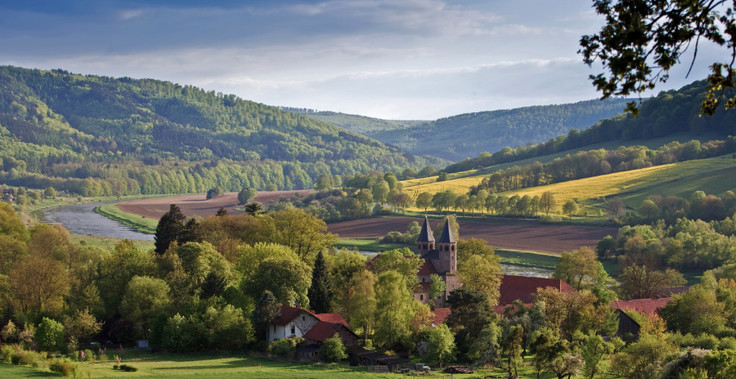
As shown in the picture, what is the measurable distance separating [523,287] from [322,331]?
80.0ft

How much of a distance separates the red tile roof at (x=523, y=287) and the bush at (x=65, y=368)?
1616 inches

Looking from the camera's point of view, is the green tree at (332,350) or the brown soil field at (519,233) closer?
the green tree at (332,350)

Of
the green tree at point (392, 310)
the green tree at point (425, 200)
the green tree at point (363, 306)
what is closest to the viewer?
the green tree at point (392, 310)

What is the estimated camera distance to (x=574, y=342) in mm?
62250

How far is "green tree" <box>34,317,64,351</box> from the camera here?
6309cm

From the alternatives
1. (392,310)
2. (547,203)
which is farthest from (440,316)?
(547,203)

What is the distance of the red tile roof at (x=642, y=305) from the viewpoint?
73.0 m

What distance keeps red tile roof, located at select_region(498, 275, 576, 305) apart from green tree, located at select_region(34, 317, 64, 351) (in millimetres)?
38780

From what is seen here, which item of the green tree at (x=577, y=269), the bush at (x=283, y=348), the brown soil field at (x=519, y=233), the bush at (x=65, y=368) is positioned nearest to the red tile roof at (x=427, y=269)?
the green tree at (x=577, y=269)

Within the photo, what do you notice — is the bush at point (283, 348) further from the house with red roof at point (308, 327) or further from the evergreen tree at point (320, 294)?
the evergreen tree at point (320, 294)

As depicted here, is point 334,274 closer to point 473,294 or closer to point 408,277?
point 408,277

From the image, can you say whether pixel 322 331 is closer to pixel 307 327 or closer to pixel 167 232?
pixel 307 327

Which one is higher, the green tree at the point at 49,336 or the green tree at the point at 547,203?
the green tree at the point at 547,203

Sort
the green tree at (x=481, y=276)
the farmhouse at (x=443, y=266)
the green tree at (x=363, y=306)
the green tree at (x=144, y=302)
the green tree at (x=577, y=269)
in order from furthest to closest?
the green tree at (x=577, y=269)
the farmhouse at (x=443, y=266)
the green tree at (x=481, y=276)
the green tree at (x=144, y=302)
the green tree at (x=363, y=306)
